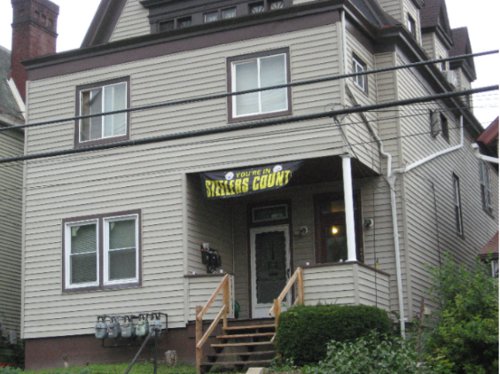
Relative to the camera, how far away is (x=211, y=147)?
21.0 metres

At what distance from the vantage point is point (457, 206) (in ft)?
87.8

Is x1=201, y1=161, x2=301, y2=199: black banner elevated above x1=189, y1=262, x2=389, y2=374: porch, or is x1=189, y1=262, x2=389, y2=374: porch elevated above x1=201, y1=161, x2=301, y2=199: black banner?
x1=201, y1=161, x2=301, y2=199: black banner

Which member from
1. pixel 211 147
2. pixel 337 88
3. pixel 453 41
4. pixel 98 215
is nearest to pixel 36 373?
pixel 98 215

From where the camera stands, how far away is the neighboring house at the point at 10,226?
2745 centimetres

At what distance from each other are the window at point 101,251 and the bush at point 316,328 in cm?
478

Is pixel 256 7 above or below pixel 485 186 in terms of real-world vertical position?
above

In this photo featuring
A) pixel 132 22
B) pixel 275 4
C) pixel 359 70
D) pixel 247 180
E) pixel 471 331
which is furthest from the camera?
pixel 132 22

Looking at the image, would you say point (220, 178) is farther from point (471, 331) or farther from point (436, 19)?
point (436, 19)

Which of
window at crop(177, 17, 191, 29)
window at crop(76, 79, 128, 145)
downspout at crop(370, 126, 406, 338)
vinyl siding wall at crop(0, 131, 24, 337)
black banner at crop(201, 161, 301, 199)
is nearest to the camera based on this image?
black banner at crop(201, 161, 301, 199)

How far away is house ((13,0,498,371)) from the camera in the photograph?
67.2 feet

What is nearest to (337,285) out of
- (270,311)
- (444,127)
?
(270,311)

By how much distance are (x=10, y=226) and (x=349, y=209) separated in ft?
40.4

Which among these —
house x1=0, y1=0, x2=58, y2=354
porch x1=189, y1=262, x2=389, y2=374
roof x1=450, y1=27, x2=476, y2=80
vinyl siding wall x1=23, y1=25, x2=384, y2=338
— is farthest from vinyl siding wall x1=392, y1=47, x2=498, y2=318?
house x1=0, y1=0, x2=58, y2=354

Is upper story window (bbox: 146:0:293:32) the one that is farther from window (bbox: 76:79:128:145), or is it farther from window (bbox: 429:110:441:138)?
window (bbox: 429:110:441:138)
